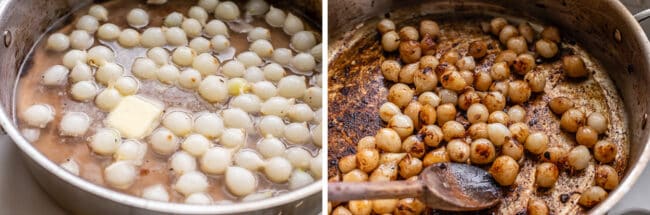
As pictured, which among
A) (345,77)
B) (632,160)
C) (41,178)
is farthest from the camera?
(345,77)

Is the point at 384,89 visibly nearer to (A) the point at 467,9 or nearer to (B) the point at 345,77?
(B) the point at 345,77

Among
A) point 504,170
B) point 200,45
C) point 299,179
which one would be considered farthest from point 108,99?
point 504,170

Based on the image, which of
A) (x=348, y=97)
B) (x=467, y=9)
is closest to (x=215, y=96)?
(x=348, y=97)

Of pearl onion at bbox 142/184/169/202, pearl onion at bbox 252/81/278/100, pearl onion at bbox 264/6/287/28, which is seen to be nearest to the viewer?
pearl onion at bbox 142/184/169/202

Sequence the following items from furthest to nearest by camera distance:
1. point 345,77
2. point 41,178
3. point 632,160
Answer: point 345,77
point 632,160
point 41,178

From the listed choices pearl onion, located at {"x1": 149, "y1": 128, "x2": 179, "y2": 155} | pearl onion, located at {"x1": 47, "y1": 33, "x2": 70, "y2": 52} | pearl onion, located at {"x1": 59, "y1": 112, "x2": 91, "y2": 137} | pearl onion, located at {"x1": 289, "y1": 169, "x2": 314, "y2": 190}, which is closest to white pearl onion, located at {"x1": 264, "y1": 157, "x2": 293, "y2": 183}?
pearl onion, located at {"x1": 289, "y1": 169, "x2": 314, "y2": 190}

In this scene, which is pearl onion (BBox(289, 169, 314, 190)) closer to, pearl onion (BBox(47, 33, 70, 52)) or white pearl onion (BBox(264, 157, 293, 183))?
white pearl onion (BBox(264, 157, 293, 183))
